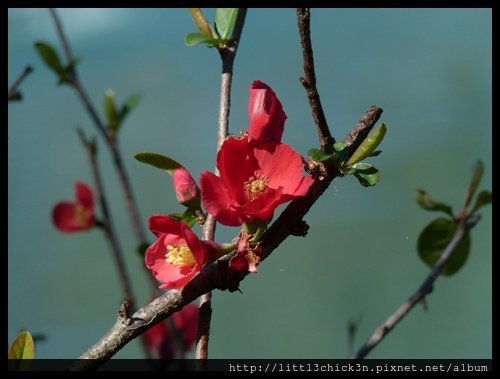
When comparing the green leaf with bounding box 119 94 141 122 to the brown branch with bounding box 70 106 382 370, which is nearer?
the brown branch with bounding box 70 106 382 370

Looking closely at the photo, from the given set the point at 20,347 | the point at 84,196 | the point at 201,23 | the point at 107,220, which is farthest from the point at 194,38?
the point at 84,196

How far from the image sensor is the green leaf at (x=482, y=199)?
1125 millimetres

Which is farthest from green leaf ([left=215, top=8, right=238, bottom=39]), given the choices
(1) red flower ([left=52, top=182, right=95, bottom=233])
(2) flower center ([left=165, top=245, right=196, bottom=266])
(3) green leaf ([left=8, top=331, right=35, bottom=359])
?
(1) red flower ([left=52, top=182, right=95, bottom=233])

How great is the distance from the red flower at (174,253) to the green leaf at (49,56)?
872 mm

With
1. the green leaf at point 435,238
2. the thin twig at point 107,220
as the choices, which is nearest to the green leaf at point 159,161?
the thin twig at point 107,220

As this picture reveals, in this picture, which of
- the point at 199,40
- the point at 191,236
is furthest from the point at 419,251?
the point at 191,236

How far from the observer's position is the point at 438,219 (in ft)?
3.85

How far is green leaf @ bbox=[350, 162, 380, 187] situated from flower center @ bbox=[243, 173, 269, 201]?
8cm

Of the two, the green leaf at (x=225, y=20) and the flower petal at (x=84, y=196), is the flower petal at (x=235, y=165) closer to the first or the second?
the green leaf at (x=225, y=20)

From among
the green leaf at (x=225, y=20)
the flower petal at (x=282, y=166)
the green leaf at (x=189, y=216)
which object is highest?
the green leaf at (x=225, y=20)

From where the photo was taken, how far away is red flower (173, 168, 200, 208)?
68 centimetres

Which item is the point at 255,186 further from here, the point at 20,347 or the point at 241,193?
the point at 20,347

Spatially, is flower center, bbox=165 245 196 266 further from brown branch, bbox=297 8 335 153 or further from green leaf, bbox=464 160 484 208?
green leaf, bbox=464 160 484 208
